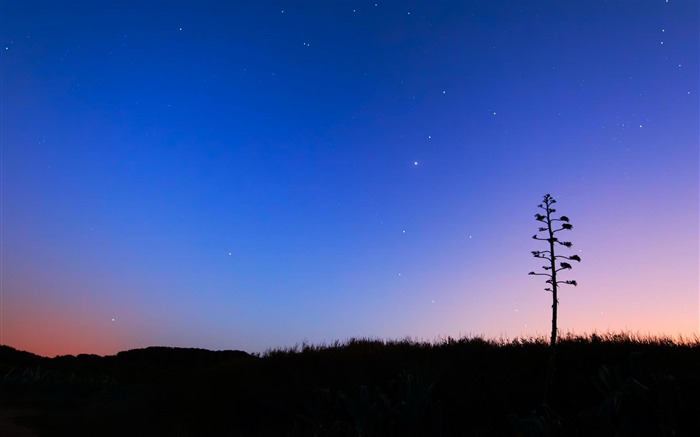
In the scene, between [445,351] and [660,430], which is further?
[445,351]

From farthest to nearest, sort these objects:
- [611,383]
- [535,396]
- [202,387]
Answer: [202,387], [535,396], [611,383]

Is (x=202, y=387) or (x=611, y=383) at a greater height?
(x=611, y=383)

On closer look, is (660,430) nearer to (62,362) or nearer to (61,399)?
(61,399)

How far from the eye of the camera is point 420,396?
7539mm

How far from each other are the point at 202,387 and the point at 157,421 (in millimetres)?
2386

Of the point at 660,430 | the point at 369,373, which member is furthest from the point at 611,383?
the point at 369,373

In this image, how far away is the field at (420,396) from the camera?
6391 mm

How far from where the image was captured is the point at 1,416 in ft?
36.4

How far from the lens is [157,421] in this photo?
9.56 metres

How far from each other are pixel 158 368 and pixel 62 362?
20.6 feet

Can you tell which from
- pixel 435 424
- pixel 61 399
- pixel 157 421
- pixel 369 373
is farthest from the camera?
pixel 61 399

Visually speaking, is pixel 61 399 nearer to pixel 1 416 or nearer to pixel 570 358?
pixel 1 416

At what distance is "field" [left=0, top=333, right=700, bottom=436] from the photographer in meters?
6.39

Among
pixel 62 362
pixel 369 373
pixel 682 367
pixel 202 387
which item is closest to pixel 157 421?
pixel 202 387
